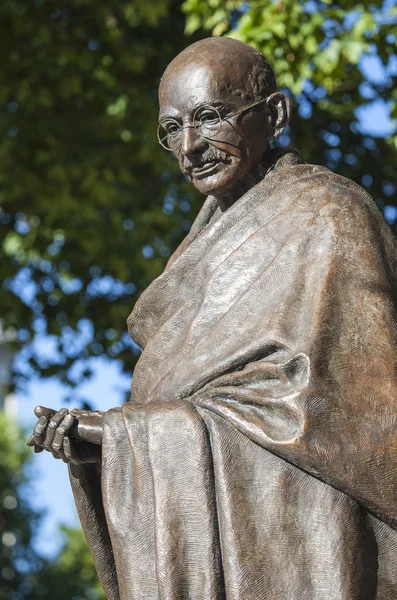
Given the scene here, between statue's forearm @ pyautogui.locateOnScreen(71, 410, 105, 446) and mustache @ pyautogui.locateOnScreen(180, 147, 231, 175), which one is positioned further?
mustache @ pyautogui.locateOnScreen(180, 147, 231, 175)

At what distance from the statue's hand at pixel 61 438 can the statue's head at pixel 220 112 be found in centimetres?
92

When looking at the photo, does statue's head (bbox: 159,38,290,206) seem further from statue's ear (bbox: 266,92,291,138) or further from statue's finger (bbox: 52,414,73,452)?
statue's finger (bbox: 52,414,73,452)

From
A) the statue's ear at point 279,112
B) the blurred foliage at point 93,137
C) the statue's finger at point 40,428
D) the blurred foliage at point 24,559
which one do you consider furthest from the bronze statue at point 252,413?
the blurred foliage at point 24,559

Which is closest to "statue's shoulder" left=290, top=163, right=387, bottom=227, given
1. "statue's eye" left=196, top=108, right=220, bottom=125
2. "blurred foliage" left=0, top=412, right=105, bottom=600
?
"statue's eye" left=196, top=108, right=220, bottom=125

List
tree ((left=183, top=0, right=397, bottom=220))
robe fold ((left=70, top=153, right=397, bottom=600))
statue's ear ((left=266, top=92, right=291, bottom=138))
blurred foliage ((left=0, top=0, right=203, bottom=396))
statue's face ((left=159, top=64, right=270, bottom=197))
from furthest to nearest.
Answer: blurred foliage ((left=0, top=0, right=203, bottom=396)) → tree ((left=183, top=0, right=397, bottom=220)) → statue's ear ((left=266, top=92, right=291, bottom=138)) → statue's face ((left=159, top=64, right=270, bottom=197)) → robe fold ((left=70, top=153, right=397, bottom=600))

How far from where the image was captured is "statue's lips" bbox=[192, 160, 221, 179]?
193 inches

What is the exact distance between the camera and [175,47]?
12922mm

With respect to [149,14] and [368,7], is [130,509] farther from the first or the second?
[149,14]

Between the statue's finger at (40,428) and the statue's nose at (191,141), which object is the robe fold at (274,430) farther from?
the statue's nose at (191,141)

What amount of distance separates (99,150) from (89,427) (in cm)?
830

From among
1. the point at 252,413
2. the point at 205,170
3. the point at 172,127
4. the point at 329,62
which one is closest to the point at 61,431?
the point at 252,413

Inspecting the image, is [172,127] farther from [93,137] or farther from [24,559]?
[24,559]

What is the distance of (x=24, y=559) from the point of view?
2478 cm

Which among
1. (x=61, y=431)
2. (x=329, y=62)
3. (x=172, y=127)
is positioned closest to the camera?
(x=61, y=431)
